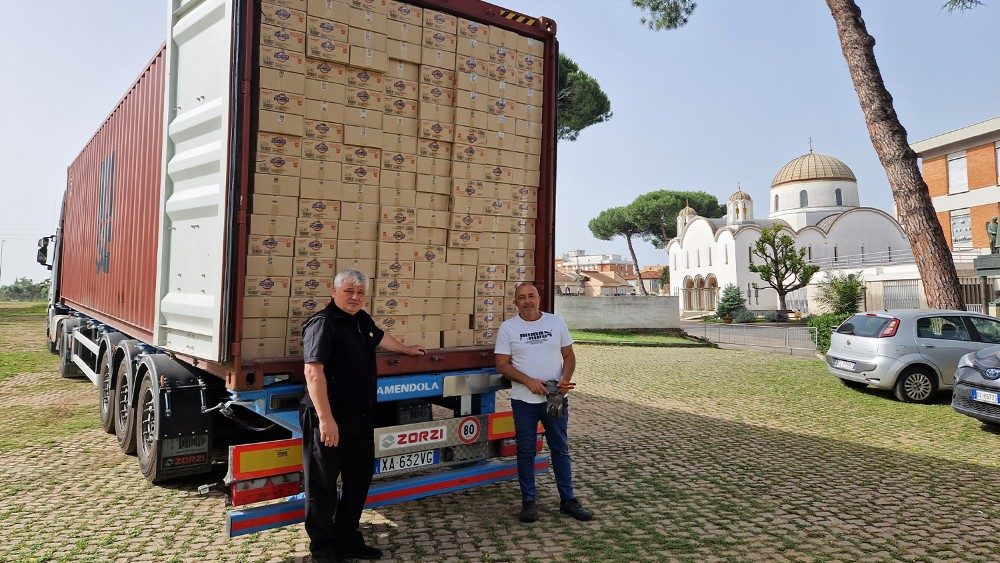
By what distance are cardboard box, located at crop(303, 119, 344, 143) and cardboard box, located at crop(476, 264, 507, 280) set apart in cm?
138

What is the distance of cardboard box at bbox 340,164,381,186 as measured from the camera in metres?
4.28

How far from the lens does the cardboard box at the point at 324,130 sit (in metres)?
4.13

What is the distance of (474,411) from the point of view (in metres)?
5.10

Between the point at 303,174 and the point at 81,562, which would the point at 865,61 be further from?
the point at 81,562

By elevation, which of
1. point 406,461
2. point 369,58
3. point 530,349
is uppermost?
point 369,58

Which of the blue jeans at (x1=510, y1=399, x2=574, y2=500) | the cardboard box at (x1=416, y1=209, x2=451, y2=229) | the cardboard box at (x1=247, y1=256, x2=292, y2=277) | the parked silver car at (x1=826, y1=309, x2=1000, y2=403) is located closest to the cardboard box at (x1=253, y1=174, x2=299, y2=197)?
the cardboard box at (x1=247, y1=256, x2=292, y2=277)

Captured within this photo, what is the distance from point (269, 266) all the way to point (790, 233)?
55.8 meters

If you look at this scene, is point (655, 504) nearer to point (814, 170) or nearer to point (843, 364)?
point (843, 364)

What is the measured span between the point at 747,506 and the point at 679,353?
14864mm

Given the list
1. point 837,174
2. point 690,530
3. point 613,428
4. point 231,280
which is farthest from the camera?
point 837,174

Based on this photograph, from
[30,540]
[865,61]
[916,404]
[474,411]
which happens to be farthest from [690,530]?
[865,61]

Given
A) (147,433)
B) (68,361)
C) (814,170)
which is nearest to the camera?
(147,433)

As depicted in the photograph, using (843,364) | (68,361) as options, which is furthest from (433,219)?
(68,361)

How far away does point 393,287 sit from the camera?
177 inches
